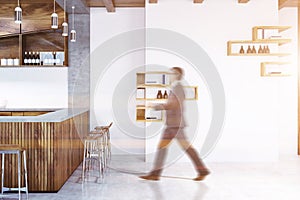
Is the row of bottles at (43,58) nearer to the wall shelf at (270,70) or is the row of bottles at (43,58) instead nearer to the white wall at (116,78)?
the white wall at (116,78)

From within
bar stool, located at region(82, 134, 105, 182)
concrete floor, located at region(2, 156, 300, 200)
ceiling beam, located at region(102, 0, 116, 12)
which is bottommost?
concrete floor, located at region(2, 156, 300, 200)

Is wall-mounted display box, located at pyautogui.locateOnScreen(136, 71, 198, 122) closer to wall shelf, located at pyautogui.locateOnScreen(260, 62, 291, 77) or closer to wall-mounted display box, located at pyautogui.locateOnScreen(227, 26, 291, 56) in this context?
wall-mounted display box, located at pyautogui.locateOnScreen(227, 26, 291, 56)

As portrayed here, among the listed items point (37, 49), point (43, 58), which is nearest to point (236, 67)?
point (43, 58)

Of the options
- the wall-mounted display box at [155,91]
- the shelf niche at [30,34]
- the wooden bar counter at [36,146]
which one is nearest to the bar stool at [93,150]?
the wooden bar counter at [36,146]

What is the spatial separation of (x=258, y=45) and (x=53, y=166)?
3.75m

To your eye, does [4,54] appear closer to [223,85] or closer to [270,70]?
[223,85]

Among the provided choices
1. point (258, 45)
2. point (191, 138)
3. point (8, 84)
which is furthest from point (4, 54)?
point (258, 45)

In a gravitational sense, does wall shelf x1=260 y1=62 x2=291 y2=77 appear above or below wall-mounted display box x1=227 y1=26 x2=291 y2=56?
below

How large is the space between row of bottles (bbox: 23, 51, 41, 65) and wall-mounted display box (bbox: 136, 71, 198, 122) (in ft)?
5.63

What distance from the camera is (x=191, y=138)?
251 inches

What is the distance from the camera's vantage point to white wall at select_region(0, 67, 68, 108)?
697 cm

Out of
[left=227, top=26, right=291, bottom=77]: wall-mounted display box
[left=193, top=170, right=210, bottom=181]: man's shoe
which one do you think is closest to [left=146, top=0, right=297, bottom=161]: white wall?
[left=227, top=26, right=291, bottom=77]: wall-mounted display box

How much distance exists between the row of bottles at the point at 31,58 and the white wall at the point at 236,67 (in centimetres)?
190

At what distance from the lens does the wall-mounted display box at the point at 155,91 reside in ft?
20.8
